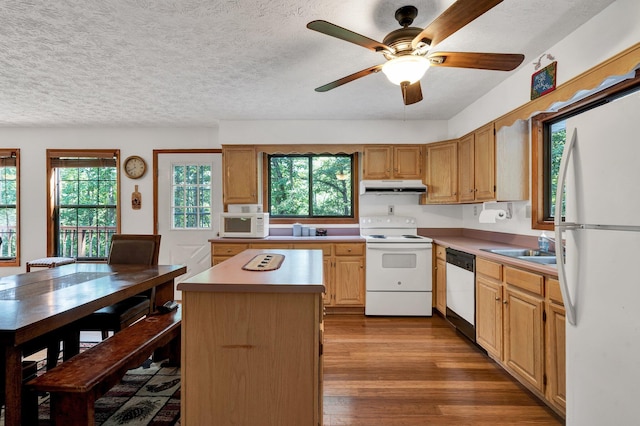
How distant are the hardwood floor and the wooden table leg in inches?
55.9

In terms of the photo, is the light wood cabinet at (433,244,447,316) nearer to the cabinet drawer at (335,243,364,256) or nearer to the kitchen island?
the cabinet drawer at (335,243,364,256)

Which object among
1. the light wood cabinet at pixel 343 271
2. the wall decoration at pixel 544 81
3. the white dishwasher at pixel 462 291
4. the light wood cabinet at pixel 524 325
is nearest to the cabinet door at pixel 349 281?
the light wood cabinet at pixel 343 271

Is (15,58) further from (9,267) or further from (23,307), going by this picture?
(9,267)

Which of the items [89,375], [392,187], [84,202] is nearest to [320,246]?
[392,187]

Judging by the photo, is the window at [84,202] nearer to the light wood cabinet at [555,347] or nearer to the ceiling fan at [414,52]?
the ceiling fan at [414,52]

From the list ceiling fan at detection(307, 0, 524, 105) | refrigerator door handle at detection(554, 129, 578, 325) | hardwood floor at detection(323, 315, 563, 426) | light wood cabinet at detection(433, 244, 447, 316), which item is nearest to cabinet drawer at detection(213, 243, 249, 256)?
hardwood floor at detection(323, 315, 563, 426)

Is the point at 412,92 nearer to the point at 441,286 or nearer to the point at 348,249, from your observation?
the point at 348,249

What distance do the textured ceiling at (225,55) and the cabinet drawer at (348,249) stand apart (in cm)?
158

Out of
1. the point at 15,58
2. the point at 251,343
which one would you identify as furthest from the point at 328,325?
the point at 15,58

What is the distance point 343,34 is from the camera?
152 centimetres

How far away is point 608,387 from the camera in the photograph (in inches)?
47.1

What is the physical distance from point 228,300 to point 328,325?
2.32 metres

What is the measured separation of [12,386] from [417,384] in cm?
218

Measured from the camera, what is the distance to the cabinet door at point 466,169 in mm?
3311
